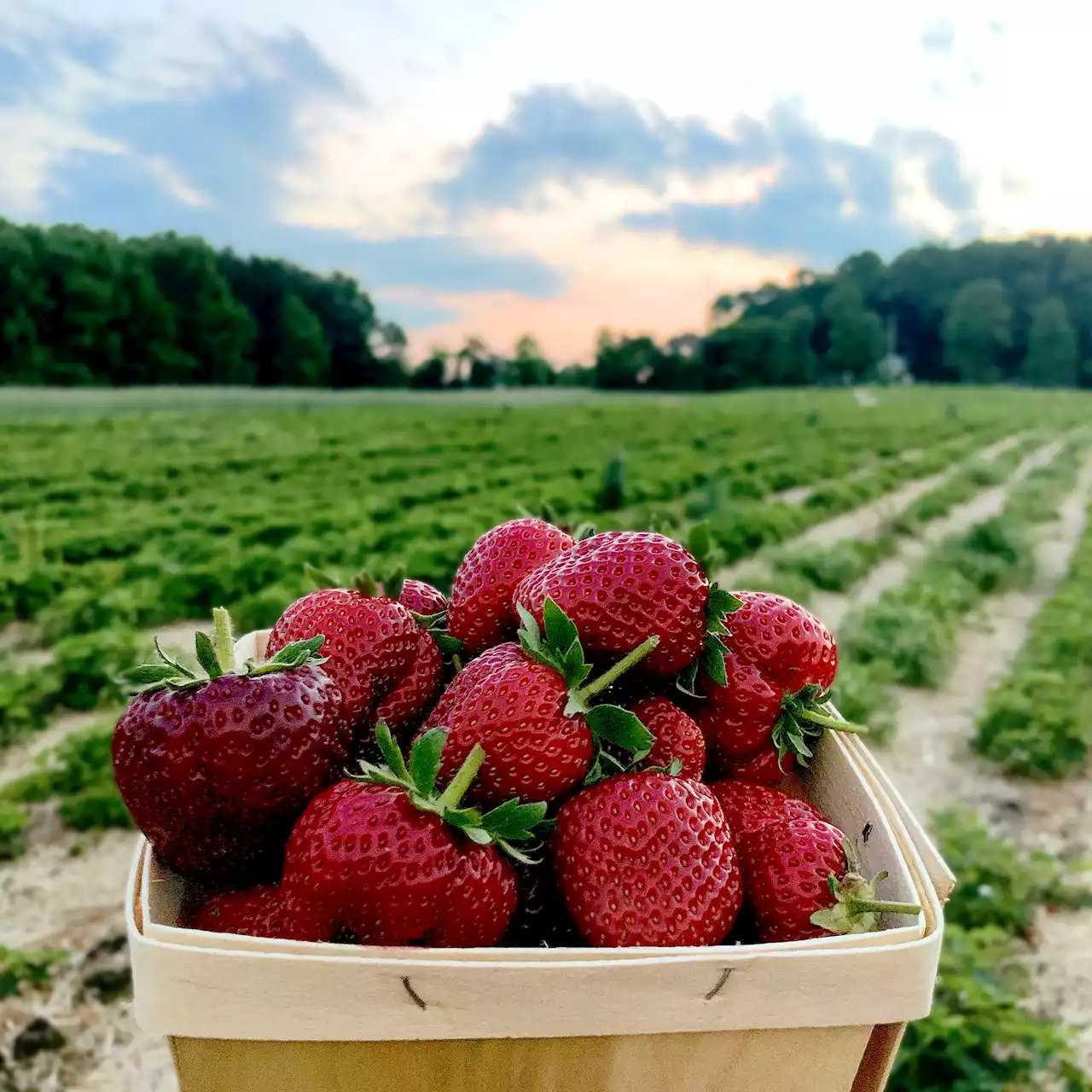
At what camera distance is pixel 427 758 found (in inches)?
41.7

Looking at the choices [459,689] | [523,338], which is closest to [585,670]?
[459,689]

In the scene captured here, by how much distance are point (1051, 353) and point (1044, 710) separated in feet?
227

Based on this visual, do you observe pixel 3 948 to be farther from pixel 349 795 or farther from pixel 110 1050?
pixel 349 795

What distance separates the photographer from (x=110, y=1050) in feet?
8.81

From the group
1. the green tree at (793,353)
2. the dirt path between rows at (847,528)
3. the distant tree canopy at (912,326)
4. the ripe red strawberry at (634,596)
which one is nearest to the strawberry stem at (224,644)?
the ripe red strawberry at (634,596)

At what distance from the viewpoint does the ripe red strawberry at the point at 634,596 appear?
1266 mm

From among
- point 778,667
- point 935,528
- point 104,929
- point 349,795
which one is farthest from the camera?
point 935,528

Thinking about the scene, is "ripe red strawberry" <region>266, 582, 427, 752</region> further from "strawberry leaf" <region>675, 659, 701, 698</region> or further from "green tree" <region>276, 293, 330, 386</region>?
"green tree" <region>276, 293, 330, 386</region>

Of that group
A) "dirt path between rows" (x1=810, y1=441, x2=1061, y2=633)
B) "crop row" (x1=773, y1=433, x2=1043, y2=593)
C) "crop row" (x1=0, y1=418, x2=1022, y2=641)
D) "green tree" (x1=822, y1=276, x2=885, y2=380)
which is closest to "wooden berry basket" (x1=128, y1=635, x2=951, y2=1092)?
"crop row" (x1=0, y1=418, x2=1022, y2=641)

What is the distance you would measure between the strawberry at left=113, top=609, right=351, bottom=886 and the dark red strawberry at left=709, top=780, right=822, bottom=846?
0.50 meters

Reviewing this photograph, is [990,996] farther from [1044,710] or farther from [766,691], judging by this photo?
[1044,710]

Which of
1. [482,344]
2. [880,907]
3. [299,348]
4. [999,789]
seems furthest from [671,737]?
[299,348]

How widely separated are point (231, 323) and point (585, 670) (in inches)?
2120

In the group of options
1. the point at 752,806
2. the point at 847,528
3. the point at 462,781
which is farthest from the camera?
the point at 847,528
